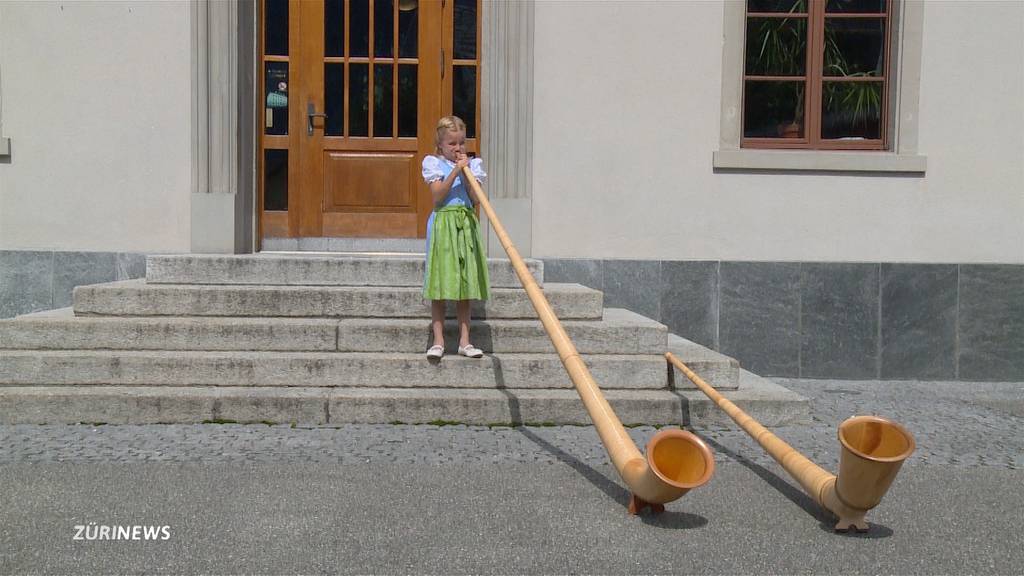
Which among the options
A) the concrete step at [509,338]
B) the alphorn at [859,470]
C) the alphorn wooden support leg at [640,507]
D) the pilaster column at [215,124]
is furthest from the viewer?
the pilaster column at [215,124]

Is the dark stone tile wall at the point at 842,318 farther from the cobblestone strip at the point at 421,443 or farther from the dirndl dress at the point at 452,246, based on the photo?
the dirndl dress at the point at 452,246

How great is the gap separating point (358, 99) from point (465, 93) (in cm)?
87

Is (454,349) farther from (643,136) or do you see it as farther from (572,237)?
(643,136)

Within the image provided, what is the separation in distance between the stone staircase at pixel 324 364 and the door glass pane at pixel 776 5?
2919mm

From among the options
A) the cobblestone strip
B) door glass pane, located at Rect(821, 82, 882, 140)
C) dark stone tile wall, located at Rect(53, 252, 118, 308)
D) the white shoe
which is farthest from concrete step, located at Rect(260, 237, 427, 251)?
door glass pane, located at Rect(821, 82, 882, 140)

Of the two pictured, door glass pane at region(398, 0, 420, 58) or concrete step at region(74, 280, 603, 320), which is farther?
door glass pane at region(398, 0, 420, 58)

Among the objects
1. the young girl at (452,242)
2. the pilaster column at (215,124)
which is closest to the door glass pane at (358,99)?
the pilaster column at (215,124)

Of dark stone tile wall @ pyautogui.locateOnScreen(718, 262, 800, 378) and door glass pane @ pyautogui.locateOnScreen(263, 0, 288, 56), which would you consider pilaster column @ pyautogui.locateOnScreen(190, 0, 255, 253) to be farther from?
dark stone tile wall @ pyautogui.locateOnScreen(718, 262, 800, 378)

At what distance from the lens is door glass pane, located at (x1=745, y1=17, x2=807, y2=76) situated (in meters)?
7.39

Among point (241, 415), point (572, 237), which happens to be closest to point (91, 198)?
point (241, 415)

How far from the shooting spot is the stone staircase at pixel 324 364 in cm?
520

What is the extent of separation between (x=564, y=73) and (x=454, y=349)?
264cm

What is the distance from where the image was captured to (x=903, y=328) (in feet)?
23.9

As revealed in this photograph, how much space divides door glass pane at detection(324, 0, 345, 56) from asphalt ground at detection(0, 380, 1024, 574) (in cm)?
368
